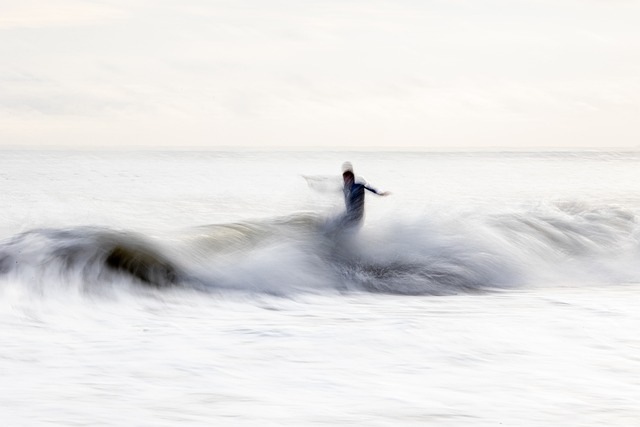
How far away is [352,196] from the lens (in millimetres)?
17203

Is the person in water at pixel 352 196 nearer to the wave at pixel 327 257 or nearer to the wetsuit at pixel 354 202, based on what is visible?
the wetsuit at pixel 354 202

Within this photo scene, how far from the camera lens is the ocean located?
8.20 m

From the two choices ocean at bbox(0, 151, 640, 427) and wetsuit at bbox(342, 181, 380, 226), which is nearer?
ocean at bbox(0, 151, 640, 427)

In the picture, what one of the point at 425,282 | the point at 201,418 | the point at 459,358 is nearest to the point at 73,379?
the point at 201,418

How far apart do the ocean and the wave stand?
0.18ft

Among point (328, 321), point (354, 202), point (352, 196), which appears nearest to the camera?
point (328, 321)

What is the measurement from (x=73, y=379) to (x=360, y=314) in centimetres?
482

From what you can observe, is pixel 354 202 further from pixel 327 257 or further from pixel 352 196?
pixel 327 257

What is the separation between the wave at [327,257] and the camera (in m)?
15.5

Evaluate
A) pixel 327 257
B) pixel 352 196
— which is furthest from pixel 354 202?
pixel 327 257

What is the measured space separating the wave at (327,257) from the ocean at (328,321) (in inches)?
2.2

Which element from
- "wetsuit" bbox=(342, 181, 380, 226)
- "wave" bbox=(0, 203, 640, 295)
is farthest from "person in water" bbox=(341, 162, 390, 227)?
"wave" bbox=(0, 203, 640, 295)

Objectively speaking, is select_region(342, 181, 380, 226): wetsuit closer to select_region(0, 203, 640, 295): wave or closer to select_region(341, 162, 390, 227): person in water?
select_region(341, 162, 390, 227): person in water

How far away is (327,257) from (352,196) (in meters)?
1.20
